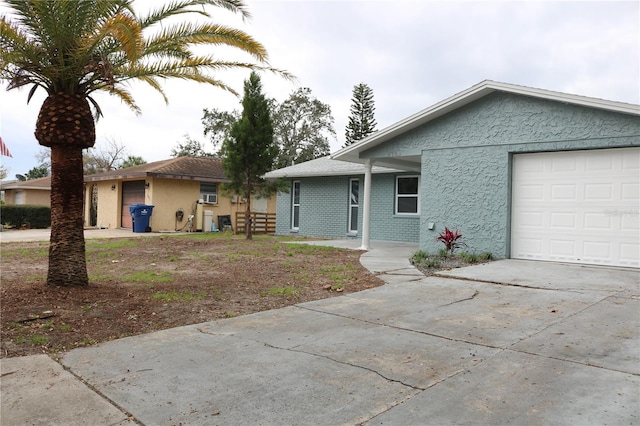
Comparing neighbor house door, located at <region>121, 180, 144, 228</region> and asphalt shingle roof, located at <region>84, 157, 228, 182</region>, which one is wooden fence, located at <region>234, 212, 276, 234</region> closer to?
asphalt shingle roof, located at <region>84, 157, 228, 182</region>

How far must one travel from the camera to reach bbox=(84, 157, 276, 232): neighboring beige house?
22484mm

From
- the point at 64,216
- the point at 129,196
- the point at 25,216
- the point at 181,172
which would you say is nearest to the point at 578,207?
the point at 64,216

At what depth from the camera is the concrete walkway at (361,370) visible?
3.09 metres

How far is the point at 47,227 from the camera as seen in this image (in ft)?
86.2

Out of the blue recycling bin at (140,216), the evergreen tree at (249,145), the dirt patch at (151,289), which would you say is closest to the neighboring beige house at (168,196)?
the blue recycling bin at (140,216)

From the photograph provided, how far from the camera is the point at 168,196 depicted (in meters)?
22.9

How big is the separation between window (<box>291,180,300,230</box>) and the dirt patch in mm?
7142

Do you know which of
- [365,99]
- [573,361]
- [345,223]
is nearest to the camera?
[573,361]

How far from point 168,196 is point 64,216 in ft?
54.3

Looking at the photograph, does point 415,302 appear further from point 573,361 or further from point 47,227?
point 47,227

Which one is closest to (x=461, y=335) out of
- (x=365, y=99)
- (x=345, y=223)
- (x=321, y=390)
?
(x=321, y=390)

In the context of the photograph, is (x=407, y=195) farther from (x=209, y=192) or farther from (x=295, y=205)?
(x=209, y=192)

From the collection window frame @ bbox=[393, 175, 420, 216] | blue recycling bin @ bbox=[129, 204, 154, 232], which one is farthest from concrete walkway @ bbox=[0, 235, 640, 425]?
blue recycling bin @ bbox=[129, 204, 154, 232]

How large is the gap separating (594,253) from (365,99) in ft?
122
